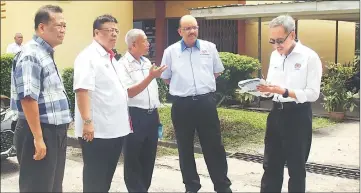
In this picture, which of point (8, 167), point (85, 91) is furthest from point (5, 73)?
point (85, 91)

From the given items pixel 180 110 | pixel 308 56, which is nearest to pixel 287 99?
pixel 308 56

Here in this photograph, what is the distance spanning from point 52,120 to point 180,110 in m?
1.69

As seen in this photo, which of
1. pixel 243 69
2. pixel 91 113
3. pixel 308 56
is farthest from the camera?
pixel 243 69

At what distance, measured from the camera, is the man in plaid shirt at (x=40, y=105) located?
3.25 m

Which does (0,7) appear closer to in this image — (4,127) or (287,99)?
(4,127)

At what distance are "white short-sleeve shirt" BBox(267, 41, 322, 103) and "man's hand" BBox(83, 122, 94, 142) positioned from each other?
1634 mm

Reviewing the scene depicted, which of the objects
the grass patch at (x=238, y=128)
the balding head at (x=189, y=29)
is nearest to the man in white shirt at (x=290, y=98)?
the balding head at (x=189, y=29)

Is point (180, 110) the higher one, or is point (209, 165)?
point (180, 110)

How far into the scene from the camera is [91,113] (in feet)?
12.3

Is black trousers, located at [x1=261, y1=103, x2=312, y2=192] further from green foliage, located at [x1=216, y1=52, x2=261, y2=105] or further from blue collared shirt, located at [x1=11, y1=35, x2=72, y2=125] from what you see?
green foliage, located at [x1=216, y1=52, x2=261, y2=105]

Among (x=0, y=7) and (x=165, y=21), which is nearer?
(x=0, y=7)

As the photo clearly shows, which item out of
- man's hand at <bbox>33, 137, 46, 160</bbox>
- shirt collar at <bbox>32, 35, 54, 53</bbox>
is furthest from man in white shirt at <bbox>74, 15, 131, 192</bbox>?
man's hand at <bbox>33, 137, 46, 160</bbox>

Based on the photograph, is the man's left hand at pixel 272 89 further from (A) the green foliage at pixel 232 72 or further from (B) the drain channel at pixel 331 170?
(A) the green foliage at pixel 232 72

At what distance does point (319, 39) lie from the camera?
1523cm
